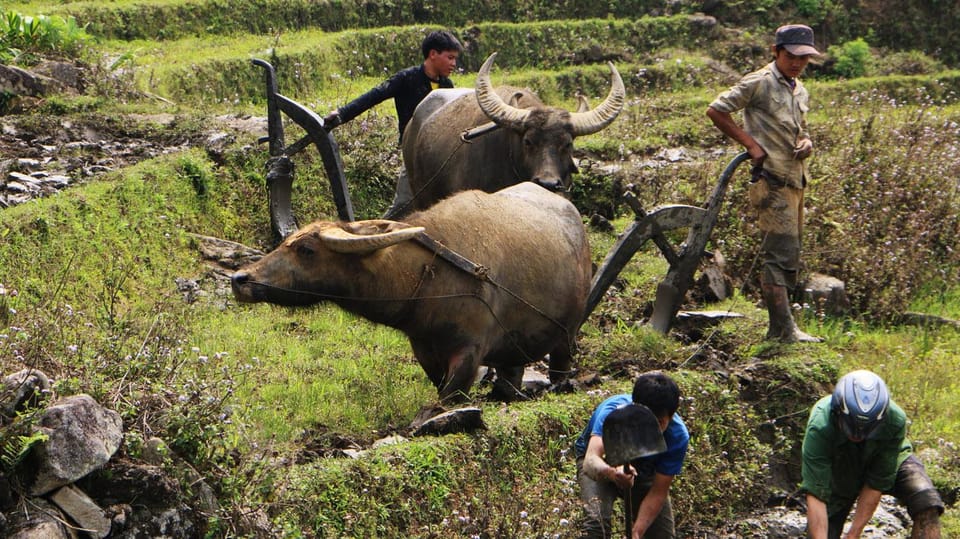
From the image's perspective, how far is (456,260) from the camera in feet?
24.4

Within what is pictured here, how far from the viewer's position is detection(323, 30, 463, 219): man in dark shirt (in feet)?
32.6

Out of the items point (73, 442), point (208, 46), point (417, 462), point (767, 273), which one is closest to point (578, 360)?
point (767, 273)

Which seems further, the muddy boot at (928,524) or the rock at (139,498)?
the muddy boot at (928,524)

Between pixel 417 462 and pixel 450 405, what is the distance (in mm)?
818

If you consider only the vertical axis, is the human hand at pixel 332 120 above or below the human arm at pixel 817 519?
above

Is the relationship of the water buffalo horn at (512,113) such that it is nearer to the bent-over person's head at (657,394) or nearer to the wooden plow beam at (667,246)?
the wooden plow beam at (667,246)

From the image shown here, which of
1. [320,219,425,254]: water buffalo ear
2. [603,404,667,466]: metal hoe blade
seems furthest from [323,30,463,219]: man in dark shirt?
[603,404,667,466]: metal hoe blade

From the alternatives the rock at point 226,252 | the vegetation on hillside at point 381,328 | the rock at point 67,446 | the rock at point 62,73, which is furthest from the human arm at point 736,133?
the rock at point 62,73

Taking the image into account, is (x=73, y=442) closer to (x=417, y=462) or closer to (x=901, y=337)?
(x=417, y=462)

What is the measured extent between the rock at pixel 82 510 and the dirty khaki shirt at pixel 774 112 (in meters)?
4.92

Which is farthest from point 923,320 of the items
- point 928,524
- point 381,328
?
point 928,524

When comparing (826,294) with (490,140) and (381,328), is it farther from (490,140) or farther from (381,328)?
(381,328)

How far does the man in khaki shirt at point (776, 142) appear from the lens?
8.62m

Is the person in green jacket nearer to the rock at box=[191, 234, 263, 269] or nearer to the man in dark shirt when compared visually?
the man in dark shirt
